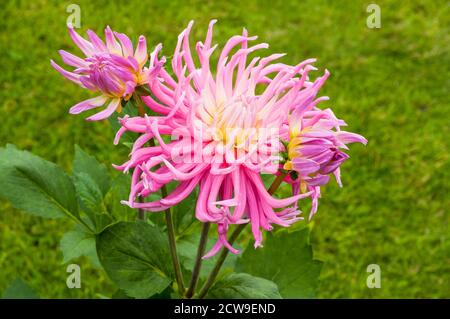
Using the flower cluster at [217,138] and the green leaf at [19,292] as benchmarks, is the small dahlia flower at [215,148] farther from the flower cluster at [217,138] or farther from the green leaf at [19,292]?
the green leaf at [19,292]

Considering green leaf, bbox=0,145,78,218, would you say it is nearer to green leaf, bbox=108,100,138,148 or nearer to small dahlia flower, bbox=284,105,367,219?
green leaf, bbox=108,100,138,148

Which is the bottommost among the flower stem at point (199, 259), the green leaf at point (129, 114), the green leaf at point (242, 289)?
the green leaf at point (242, 289)

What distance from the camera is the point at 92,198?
1.22m

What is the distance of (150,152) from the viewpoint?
0.91m

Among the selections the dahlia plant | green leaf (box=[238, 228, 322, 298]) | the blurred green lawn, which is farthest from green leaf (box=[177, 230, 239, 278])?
the blurred green lawn

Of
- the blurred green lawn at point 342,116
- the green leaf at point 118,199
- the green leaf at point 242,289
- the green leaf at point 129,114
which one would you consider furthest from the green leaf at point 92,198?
the blurred green lawn at point 342,116

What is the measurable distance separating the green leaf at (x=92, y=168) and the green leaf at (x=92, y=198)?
9 cm

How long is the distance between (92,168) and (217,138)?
516mm

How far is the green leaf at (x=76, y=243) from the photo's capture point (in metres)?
1.20

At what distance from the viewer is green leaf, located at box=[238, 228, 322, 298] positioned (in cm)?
137
